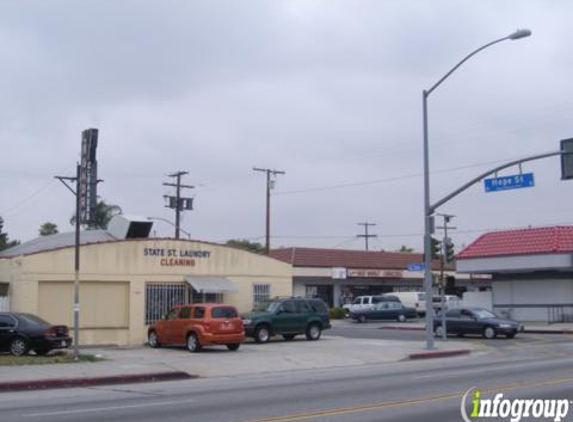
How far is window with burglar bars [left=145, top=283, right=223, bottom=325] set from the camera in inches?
1340

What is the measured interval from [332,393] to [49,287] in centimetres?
1811

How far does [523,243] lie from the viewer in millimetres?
50469

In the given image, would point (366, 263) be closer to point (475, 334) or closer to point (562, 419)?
point (475, 334)

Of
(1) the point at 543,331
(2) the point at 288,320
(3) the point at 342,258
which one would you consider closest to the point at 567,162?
(2) the point at 288,320

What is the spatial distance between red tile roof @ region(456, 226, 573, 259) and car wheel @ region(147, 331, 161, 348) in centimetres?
2589

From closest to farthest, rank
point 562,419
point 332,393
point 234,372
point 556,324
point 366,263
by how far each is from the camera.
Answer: point 562,419
point 332,393
point 234,372
point 556,324
point 366,263

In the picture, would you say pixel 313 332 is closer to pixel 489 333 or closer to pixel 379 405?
pixel 489 333

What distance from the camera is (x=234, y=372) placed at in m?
22.6

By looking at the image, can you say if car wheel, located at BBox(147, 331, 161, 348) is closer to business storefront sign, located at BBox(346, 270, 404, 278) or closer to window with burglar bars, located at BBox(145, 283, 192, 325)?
window with burglar bars, located at BBox(145, 283, 192, 325)

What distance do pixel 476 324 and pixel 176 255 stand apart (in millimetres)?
13911

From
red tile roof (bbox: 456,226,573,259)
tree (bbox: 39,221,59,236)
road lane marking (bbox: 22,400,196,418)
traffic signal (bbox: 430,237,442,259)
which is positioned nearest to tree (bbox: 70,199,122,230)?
tree (bbox: 39,221,59,236)

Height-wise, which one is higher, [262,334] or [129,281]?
[129,281]

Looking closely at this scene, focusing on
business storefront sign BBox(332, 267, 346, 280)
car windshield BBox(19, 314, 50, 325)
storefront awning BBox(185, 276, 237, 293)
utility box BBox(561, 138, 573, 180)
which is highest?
utility box BBox(561, 138, 573, 180)

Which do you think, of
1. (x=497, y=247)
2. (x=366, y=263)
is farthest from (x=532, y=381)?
(x=366, y=263)
